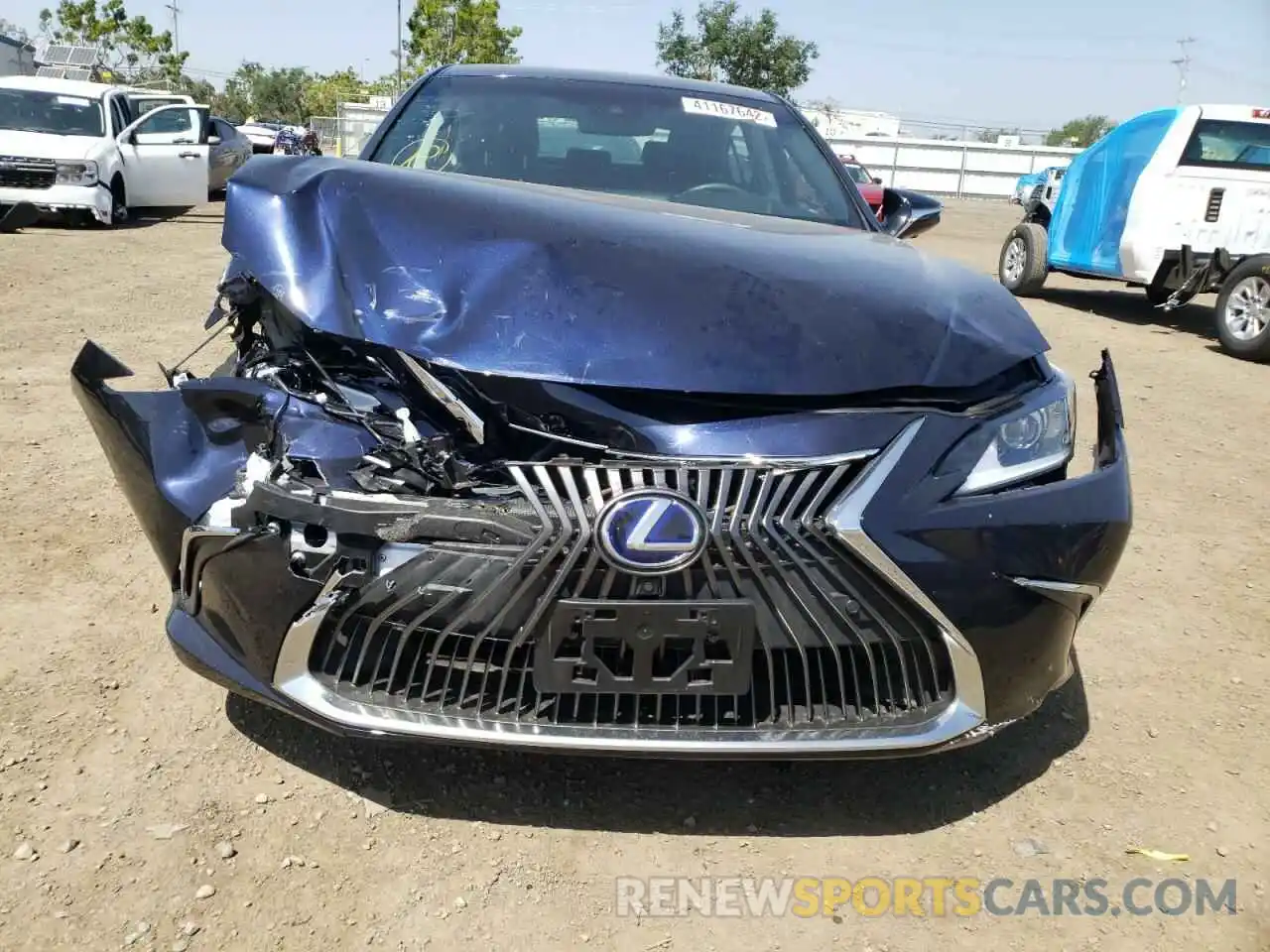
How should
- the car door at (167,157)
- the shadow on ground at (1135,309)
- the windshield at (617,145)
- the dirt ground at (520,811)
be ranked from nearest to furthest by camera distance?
the dirt ground at (520,811) → the windshield at (617,145) → the shadow on ground at (1135,309) → the car door at (167,157)

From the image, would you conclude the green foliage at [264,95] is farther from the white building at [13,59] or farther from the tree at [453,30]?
the tree at [453,30]

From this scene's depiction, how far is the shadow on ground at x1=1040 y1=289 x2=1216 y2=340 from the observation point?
382 inches

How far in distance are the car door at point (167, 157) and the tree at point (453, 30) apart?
2584 cm

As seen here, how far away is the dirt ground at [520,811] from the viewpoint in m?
1.90

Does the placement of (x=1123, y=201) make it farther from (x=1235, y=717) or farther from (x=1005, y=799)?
(x=1005, y=799)

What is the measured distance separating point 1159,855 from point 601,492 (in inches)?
57.2

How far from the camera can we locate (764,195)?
3.44 metres

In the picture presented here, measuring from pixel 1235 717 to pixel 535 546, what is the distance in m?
2.10

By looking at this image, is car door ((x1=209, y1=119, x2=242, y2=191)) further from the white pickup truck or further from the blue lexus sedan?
the blue lexus sedan

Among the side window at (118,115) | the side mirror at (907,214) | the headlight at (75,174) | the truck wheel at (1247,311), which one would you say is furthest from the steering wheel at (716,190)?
the side window at (118,115)

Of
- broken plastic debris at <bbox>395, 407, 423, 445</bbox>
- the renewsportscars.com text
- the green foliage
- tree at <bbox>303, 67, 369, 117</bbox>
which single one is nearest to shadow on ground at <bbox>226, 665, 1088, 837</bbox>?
the renewsportscars.com text

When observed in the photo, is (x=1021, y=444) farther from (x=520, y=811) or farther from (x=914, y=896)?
(x=520, y=811)

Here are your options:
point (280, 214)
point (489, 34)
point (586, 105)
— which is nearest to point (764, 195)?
point (586, 105)

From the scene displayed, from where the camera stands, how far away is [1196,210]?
338 inches
